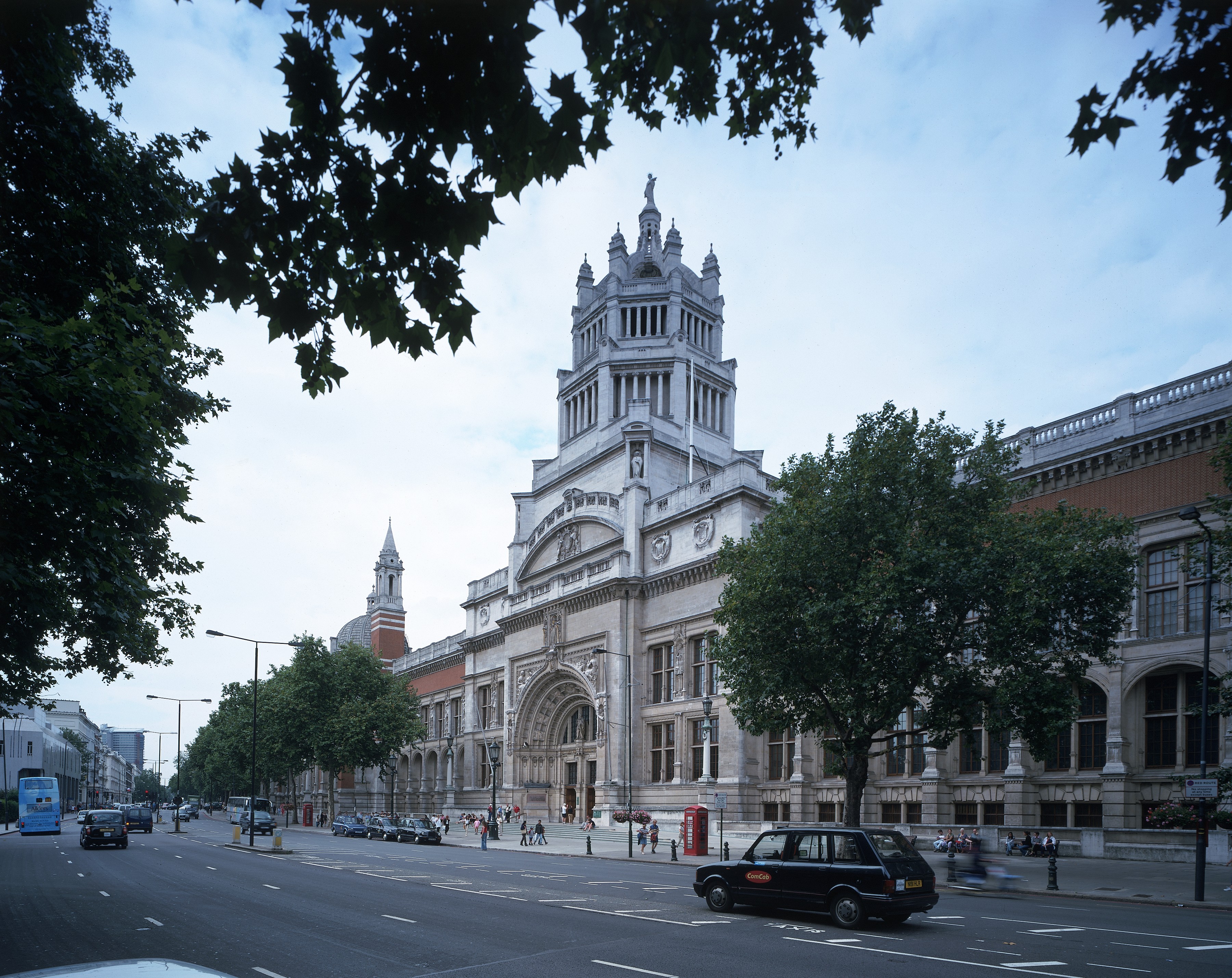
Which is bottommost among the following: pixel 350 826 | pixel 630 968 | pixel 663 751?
pixel 350 826

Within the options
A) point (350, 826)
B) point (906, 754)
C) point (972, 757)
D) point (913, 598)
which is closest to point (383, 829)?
point (350, 826)

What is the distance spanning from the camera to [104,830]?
41.4 m

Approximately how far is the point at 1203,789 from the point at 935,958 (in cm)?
1404

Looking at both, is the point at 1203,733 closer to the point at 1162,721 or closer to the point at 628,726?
the point at 1162,721

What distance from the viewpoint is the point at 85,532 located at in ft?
47.4

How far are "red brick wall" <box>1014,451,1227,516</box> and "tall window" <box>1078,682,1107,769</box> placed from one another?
22.1ft

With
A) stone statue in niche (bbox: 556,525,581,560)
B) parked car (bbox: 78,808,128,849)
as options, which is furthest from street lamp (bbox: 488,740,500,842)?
parked car (bbox: 78,808,128,849)

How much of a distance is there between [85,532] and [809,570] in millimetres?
21303

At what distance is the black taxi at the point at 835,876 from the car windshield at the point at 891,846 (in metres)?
0.01

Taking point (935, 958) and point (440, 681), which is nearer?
point (935, 958)

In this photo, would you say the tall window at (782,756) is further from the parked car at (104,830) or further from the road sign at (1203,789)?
the parked car at (104,830)

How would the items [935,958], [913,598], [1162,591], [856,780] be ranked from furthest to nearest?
[1162,591], [856,780], [913,598], [935,958]

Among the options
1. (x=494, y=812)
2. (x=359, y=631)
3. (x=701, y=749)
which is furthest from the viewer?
(x=359, y=631)

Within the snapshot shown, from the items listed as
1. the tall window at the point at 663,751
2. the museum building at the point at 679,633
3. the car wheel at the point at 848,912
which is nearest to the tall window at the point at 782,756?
the museum building at the point at 679,633
